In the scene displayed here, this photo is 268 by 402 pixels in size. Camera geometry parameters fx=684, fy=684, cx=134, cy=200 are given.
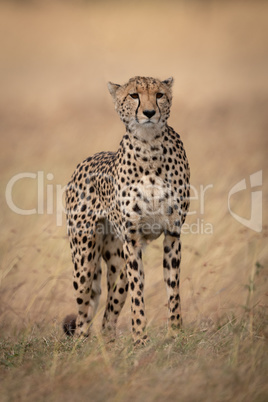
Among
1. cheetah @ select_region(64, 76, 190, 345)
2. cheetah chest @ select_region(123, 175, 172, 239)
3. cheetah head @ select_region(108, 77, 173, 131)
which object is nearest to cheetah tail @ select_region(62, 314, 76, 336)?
cheetah @ select_region(64, 76, 190, 345)

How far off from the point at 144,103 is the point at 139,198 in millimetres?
580

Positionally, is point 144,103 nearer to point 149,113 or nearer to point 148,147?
point 149,113

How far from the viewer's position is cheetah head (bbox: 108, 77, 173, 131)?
12.8 feet

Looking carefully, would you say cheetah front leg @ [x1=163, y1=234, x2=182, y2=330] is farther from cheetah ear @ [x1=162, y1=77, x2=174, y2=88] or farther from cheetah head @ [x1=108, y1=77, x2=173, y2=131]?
cheetah ear @ [x1=162, y1=77, x2=174, y2=88]

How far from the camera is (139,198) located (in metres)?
4.12

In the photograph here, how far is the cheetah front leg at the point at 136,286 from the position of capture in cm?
411

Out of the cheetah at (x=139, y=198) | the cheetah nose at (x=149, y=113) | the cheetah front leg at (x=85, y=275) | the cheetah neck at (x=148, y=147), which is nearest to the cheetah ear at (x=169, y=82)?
the cheetah at (x=139, y=198)

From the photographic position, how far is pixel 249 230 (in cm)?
569

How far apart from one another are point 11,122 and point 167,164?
19.1 ft

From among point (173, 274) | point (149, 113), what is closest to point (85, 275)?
point (173, 274)

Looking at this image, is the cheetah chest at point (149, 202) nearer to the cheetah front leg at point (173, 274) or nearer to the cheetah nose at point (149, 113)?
the cheetah front leg at point (173, 274)

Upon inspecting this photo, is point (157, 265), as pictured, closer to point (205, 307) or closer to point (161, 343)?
point (205, 307)

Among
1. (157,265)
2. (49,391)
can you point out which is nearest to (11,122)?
(157,265)

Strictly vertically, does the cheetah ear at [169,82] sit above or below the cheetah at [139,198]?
above
